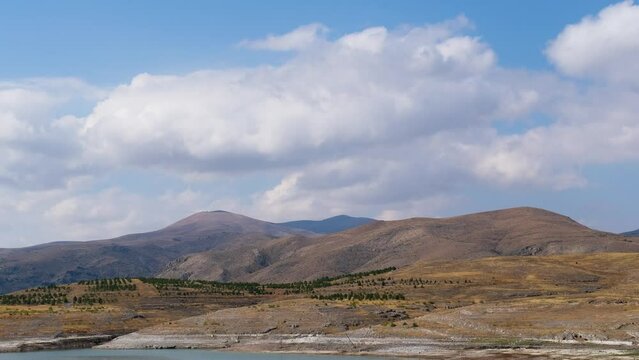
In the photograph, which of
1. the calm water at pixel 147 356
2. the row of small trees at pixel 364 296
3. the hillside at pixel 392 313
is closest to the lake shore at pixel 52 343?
the hillside at pixel 392 313

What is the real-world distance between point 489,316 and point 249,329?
117 ft

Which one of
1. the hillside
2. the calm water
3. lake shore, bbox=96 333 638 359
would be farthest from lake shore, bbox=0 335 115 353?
the calm water

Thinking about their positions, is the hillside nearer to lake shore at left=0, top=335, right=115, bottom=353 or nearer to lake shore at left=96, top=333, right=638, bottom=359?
lake shore at left=96, top=333, right=638, bottom=359

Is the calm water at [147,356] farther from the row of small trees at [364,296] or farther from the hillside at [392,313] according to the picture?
the row of small trees at [364,296]

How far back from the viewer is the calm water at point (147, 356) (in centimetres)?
9819

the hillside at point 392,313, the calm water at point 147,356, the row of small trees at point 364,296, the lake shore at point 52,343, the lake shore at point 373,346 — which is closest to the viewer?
the lake shore at point 373,346

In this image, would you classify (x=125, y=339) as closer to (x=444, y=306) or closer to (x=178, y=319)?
(x=178, y=319)

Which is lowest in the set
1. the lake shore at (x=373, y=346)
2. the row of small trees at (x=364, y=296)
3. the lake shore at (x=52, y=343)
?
the lake shore at (x=373, y=346)

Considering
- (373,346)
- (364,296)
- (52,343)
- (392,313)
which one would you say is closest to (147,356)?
(52,343)

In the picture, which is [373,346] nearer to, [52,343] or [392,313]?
[392,313]

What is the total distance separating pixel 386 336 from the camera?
10556cm

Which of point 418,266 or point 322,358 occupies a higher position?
point 418,266

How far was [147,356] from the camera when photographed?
10294 cm

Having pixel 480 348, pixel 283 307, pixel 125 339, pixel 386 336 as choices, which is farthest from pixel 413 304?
pixel 125 339
